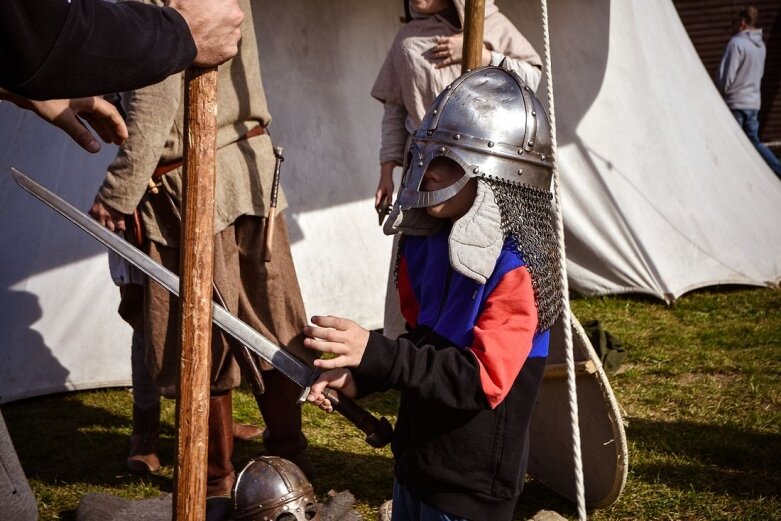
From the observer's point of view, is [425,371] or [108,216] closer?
[425,371]

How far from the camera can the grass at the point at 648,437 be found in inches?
133

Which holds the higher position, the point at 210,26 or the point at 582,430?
the point at 210,26

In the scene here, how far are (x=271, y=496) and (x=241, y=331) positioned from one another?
1102mm

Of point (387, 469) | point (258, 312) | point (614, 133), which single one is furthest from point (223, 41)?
point (614, 133)

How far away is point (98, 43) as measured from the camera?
162 cm

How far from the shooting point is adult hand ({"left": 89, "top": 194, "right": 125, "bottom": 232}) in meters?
3.11

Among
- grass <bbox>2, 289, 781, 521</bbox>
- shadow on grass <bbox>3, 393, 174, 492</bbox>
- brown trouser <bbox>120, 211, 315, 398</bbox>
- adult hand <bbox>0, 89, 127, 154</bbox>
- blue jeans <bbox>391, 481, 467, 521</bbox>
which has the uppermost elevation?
adult hand <bbox>0, 89, 127, 154</bbox>

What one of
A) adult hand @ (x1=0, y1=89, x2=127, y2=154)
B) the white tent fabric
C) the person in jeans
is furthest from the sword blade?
the person in jeans

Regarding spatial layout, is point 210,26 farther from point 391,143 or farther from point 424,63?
point 391,143

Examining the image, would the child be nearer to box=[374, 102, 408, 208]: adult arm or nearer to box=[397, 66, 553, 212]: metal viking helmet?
box=[397, 66, 553, 212]: metal viking helmet

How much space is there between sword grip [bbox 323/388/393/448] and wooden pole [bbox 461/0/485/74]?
126 cm

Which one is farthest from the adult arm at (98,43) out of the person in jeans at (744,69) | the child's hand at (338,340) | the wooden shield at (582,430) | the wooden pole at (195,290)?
the person in jeans at (744,69)

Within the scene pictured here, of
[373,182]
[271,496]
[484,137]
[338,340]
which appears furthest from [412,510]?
[373,182]

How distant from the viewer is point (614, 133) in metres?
5.95
